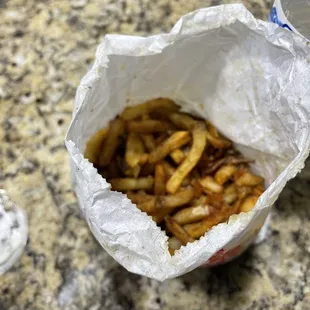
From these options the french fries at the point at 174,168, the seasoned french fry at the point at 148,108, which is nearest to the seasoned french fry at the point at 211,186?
the french fries at the point at 174,168

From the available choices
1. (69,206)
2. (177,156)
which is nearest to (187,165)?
(177,156)

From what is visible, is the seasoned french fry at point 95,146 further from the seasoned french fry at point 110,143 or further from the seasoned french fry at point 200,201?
the seasoned french fry at point 200,201

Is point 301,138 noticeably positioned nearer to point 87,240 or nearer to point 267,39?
point 267,39

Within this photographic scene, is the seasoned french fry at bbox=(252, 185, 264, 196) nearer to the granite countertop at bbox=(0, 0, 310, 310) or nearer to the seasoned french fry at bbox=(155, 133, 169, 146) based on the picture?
the granite countertop at bbox=(0, 0, 310, 310)

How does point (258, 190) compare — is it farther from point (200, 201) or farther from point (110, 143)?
point (110, 143)

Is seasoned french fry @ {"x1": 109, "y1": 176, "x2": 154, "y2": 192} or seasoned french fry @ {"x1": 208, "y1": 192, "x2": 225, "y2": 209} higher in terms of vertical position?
seasoned french fry @ {"x1": 109, "y1": 176, "x2": 154, "y2": 192}

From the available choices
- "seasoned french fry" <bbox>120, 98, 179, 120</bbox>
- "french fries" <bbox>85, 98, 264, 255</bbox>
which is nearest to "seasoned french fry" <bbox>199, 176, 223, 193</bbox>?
"french fries" <bbox>85, 98, 264, 255</bbox>

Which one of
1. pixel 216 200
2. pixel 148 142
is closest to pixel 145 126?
Answer: pixel 148 142
